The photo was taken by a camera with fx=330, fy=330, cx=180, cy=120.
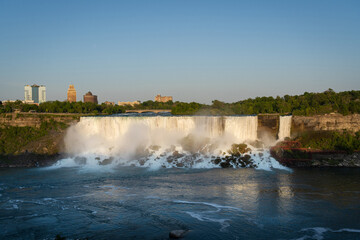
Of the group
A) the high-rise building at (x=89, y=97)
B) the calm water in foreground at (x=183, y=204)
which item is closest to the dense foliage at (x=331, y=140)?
the calm water in foreground at (x=183, y=204)

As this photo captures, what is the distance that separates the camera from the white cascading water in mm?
33844

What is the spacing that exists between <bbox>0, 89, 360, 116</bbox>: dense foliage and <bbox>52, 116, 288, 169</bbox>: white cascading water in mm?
7797

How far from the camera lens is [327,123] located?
36.1 m

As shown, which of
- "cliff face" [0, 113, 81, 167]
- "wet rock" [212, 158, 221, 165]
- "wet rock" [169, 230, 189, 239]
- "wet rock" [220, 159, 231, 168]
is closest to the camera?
"wet rock" [169, 230, 189, 239]

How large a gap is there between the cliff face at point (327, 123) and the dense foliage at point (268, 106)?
0.63 m

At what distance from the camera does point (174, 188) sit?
2373 cm

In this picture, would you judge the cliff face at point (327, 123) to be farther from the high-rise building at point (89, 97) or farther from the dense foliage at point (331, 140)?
the high-rise building at point (89, 97)

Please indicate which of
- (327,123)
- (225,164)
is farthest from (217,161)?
(327,123)

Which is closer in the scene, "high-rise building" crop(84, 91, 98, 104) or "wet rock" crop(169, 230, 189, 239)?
"wet rock" crop(169, 230, 189, 239)

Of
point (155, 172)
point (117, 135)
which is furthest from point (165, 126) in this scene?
point (155, 172)

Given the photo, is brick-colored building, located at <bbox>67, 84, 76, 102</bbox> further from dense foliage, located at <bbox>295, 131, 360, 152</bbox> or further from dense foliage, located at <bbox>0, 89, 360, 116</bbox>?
dense foliage, located at <bbox>295, 131, 360, 152</bbox>

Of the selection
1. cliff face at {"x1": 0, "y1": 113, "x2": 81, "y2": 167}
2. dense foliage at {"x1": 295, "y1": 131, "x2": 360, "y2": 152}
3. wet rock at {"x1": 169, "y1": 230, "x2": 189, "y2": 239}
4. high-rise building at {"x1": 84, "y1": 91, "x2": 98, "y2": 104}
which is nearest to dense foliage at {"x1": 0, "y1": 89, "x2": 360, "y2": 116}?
dense foliage at {"x1": 295, "y1": 131, "x2": 360, "y2": 152}

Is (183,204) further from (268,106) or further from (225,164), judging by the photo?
(268,106)

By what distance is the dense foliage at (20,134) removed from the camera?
124ft
